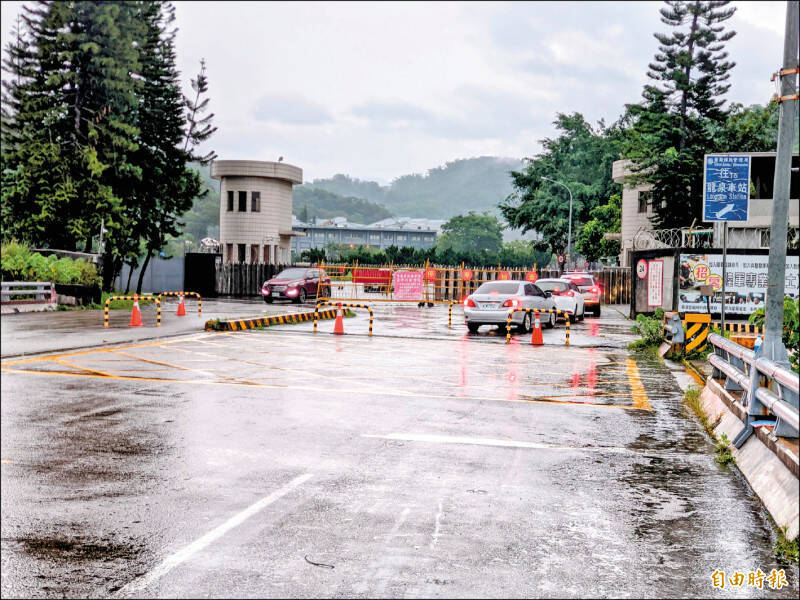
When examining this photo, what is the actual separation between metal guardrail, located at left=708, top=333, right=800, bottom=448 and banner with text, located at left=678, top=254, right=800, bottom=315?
1325 cm

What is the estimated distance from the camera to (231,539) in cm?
556

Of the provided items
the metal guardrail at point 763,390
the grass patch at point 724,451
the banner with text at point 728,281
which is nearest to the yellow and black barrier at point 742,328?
the banner with text at point 728,281

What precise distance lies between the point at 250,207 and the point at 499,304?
35.5 metres

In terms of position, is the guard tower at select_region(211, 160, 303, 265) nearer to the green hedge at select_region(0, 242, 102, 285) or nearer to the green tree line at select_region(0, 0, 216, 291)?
the green tree line at select_region(0, 0, 216, 291)

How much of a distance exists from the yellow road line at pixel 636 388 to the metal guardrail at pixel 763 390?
1231 millimetres

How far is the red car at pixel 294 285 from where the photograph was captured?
39.4m

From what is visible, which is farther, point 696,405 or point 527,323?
point 527,323

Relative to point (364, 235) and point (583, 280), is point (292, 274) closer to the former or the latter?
point (583, 280)

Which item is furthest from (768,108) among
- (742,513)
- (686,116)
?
(742,513)

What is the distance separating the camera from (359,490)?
6.98 meters

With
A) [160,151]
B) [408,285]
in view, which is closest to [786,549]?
[408,285]

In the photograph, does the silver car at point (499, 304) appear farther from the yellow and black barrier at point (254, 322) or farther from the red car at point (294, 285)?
the red car at point (294, 285)

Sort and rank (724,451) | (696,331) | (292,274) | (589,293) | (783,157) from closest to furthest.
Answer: (724,451) < (783,157) < (696,331) < (589,293) < (292,274)

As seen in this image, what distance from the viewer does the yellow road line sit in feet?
40.2
